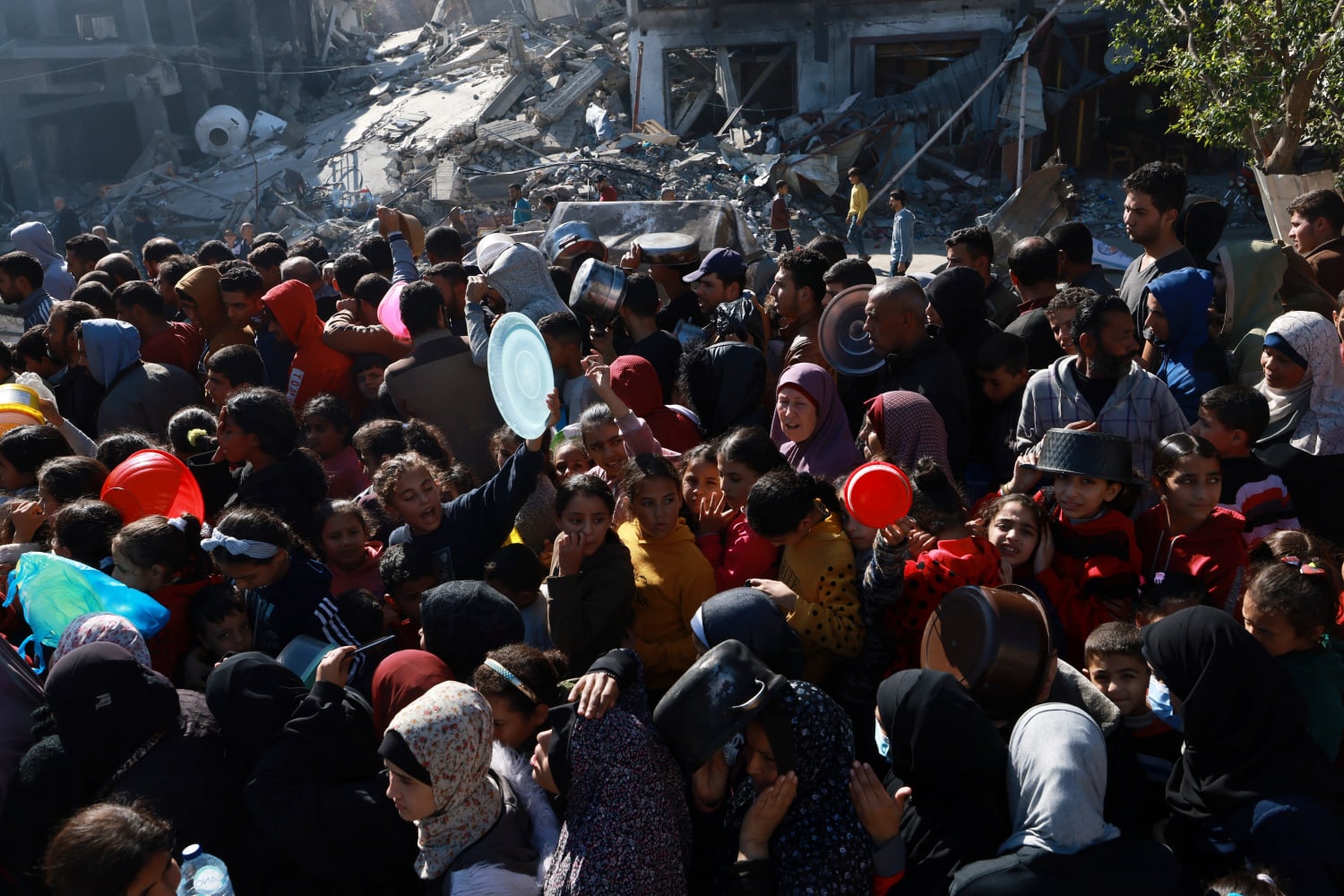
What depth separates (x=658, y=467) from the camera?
12.2 ft

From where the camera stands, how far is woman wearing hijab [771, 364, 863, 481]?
4.21 m

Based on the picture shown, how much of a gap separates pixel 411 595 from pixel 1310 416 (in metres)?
3.64

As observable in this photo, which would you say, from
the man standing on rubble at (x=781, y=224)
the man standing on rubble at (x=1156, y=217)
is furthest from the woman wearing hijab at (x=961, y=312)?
the man standing on rubble at (x=781, y=224)

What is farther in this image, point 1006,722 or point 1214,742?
point 1006,722

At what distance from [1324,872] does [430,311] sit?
14.4 feet

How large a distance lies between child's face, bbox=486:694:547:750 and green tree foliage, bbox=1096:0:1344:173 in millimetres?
7694

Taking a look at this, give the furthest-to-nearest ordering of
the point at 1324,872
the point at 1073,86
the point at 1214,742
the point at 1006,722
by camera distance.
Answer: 1. the point at 1073,86
2. the point at 1006,722
3. the point at 1214,742
4. the point at 1324,872

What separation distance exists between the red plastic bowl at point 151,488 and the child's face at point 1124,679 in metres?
3.41

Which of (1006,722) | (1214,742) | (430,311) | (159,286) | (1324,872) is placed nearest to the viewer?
(1324,872)

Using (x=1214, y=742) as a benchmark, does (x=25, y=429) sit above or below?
above

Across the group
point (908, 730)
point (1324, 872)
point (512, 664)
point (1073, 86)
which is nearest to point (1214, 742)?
point (1324, 872)

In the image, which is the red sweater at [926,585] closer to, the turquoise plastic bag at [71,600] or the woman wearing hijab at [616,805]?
the woman wearing hijab at [616,805]

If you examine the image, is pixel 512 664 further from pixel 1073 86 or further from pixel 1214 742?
pixel 1073 86

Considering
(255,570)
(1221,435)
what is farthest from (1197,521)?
(255,570)
